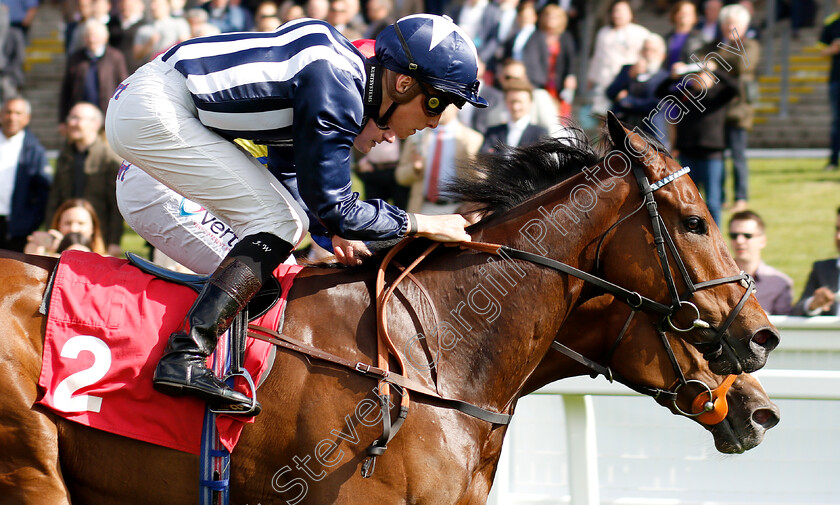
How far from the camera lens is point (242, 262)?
296cm

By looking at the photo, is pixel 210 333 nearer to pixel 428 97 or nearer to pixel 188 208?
pixel 188 208

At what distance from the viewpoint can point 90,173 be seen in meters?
7.75

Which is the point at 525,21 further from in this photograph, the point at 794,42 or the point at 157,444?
the point at 157,444

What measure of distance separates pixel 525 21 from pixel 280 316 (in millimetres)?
7276

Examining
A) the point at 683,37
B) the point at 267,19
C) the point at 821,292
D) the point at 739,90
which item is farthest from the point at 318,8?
the point at 821,292

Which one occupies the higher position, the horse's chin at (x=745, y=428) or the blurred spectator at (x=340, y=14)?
the blurred spectator at (x=340, y=14)

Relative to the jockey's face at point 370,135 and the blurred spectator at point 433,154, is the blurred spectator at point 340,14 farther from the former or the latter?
the jockey's face at point 370,135

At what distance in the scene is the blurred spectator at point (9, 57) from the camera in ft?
36.6

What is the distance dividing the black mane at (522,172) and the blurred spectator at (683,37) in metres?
4.96

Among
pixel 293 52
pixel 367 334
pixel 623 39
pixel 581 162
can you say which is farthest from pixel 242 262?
pixel 623 39

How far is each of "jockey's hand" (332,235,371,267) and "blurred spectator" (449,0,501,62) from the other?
22.8ft

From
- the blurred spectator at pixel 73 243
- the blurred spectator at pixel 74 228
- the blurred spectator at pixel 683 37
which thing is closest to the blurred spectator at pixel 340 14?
the blurred spectator at pixel 683 37

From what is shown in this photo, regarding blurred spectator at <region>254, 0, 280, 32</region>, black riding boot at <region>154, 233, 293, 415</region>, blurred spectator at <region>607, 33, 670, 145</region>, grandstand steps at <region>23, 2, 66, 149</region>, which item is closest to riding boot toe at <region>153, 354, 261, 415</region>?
black riding boot at <region>154, 233, 293, 415</region>

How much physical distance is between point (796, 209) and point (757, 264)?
4.89 meters
